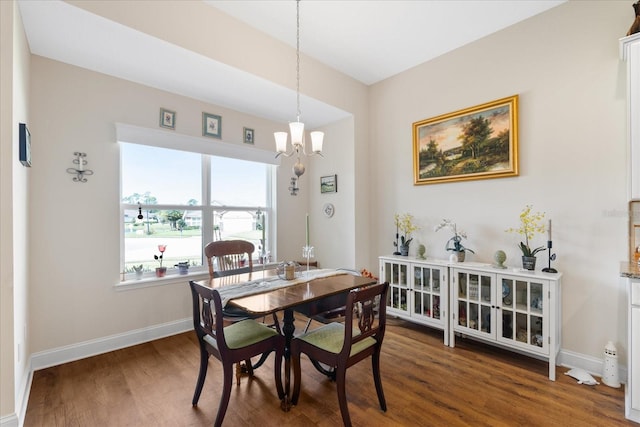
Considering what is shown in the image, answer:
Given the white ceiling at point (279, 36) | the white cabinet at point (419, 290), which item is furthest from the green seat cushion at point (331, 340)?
the white ceiling at point (279, 36)

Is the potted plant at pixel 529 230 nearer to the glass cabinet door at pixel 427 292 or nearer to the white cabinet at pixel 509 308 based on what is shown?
the white cabinet at pixel 509 308

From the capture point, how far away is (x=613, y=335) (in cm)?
233

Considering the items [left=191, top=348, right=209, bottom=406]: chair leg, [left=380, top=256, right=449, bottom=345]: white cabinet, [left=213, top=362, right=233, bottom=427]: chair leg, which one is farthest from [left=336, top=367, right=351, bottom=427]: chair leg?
[left=380, top=256, right=449, bottom=345]: white cabinet

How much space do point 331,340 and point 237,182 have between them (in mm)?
2649

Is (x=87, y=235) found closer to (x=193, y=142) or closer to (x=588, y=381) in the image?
(x=193, y=142)

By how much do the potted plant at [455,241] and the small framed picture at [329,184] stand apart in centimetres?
149

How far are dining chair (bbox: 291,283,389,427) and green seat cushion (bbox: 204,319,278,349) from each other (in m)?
0.22

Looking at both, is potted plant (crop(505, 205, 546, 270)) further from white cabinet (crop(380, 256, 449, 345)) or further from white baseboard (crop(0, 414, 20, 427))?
white baseboard (crop(0, 414, 20, 427))

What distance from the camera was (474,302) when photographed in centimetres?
276

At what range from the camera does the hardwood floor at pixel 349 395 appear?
187 cm

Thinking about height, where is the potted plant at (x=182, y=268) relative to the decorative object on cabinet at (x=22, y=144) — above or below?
below

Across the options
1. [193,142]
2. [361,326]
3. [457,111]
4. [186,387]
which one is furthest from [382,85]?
[186,387]

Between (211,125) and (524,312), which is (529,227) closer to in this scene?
(524,312)

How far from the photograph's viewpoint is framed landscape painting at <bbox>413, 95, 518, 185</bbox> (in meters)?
2.85
